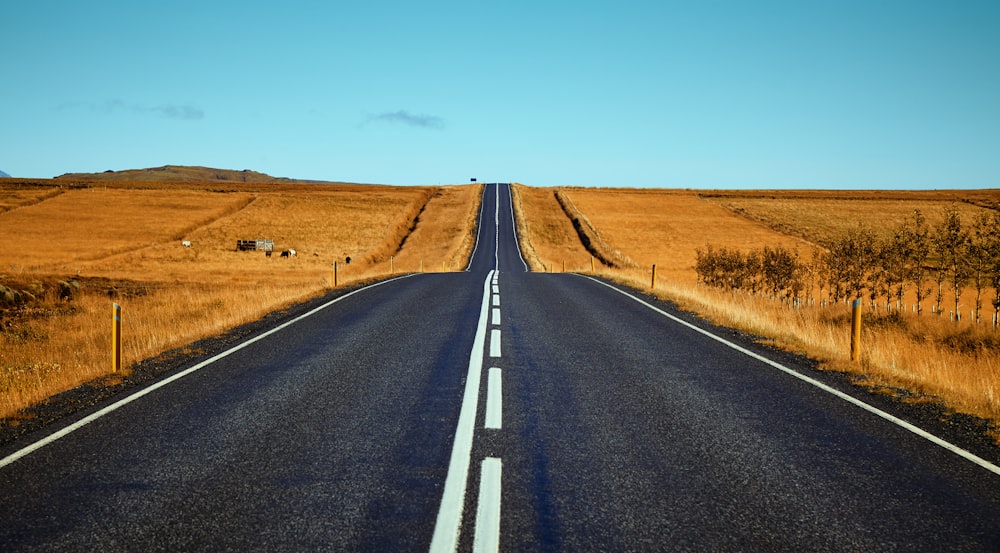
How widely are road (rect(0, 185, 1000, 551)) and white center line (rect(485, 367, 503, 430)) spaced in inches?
1.9

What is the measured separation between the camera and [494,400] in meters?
6.62

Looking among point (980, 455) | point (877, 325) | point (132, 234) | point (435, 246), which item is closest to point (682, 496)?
point (980, 455)

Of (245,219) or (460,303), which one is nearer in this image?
(460,303)

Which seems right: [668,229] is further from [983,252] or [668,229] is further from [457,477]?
[457,477]

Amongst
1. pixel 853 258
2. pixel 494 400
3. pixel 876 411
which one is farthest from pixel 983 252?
pixel 494 400

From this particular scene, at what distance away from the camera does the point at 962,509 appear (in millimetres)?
4086

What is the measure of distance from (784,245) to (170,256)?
51043 millimetres

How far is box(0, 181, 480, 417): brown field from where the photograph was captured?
12883 mm

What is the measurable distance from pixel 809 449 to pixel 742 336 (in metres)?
6.57

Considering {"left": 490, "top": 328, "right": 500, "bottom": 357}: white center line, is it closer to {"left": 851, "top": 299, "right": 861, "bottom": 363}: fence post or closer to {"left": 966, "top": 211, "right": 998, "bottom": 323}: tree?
{"left": 851, "top": 299, "right": 861, "bottom": 363}: fence post

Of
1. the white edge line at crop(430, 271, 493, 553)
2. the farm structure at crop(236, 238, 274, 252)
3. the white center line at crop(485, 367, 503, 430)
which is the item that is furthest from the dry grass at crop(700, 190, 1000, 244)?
the white edge line at crop(430, 271, 493, 553)

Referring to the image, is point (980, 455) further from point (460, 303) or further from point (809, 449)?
point (460, 303)

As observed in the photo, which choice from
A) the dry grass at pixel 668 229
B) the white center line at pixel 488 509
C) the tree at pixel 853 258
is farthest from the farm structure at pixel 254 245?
the white center line at pixel 488 509

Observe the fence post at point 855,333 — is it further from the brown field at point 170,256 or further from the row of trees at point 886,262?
the row of trees at point 886,262
